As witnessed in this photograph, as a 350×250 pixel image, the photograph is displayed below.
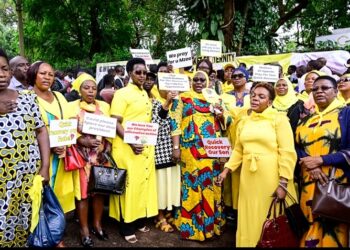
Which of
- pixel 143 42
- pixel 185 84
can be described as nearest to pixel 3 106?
pixel 185 84

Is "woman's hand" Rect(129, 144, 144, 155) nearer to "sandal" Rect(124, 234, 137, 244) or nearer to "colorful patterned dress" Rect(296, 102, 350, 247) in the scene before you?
"sandal" Rect(124, 234, 137, 244)

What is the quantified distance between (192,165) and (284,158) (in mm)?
1182

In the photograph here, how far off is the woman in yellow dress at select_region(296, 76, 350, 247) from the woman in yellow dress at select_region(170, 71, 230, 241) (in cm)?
111

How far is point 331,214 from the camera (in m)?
2.95

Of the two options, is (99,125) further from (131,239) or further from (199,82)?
(131,239)

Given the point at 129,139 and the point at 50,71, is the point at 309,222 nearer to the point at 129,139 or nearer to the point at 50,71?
the point at 129,139

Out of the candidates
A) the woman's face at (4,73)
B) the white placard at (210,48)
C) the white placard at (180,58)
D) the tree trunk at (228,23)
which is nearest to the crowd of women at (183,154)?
the woman's face at (4,73)

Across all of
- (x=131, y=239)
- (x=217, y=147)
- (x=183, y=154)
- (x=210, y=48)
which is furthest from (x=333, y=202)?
(x=210, y=48)

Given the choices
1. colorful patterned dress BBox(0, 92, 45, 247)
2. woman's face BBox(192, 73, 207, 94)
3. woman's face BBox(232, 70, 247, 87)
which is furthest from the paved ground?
woman's face BBox(232, 70, 247, 87)

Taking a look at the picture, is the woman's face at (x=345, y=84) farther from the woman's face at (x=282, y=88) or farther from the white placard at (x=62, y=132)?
the white placard at (x=62, y=132)

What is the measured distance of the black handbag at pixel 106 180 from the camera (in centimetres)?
389

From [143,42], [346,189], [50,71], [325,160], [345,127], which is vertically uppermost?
[143,42]

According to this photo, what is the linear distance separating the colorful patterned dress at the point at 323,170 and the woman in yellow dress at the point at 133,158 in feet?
5.69

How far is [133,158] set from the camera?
4.19 metres
